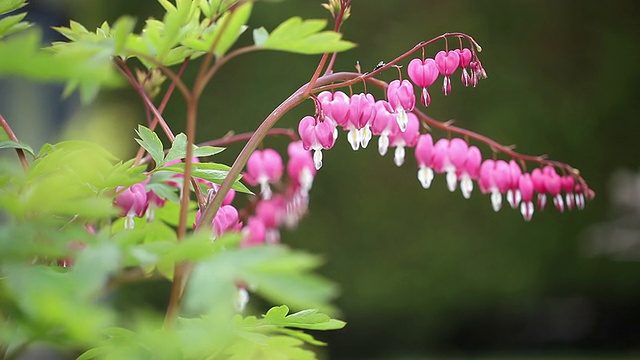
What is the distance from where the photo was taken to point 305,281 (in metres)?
0.37

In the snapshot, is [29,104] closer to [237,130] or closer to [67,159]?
[237,130]

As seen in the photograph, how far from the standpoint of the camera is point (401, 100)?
2.63 ft

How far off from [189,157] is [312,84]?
20cm

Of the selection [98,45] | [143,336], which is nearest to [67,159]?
[98,45]

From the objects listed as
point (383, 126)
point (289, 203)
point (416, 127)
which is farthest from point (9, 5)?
point (289, 203)

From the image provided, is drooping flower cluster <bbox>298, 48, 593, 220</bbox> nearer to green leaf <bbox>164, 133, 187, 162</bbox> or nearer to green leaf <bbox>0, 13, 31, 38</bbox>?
green leaf <bbox>164, 133, 187, 162</bbox>

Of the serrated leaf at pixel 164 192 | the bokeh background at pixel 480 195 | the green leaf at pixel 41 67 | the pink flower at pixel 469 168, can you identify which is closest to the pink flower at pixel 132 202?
the serrated leaf at pixel 164 192

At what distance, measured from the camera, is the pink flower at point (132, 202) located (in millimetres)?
714

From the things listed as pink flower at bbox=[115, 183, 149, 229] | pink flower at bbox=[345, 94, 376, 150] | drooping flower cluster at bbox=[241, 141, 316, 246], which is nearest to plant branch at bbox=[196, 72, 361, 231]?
pink flower at bbox=[345, 94, 376, 150]

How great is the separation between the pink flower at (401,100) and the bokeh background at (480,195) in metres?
2.66

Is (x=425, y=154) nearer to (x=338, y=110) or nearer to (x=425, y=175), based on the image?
(x=425, y=175)

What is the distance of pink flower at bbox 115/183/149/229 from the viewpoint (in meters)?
0.71

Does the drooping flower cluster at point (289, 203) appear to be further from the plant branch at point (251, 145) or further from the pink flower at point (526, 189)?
the plant branch at point (251, 145)

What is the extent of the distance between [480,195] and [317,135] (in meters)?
3.01
